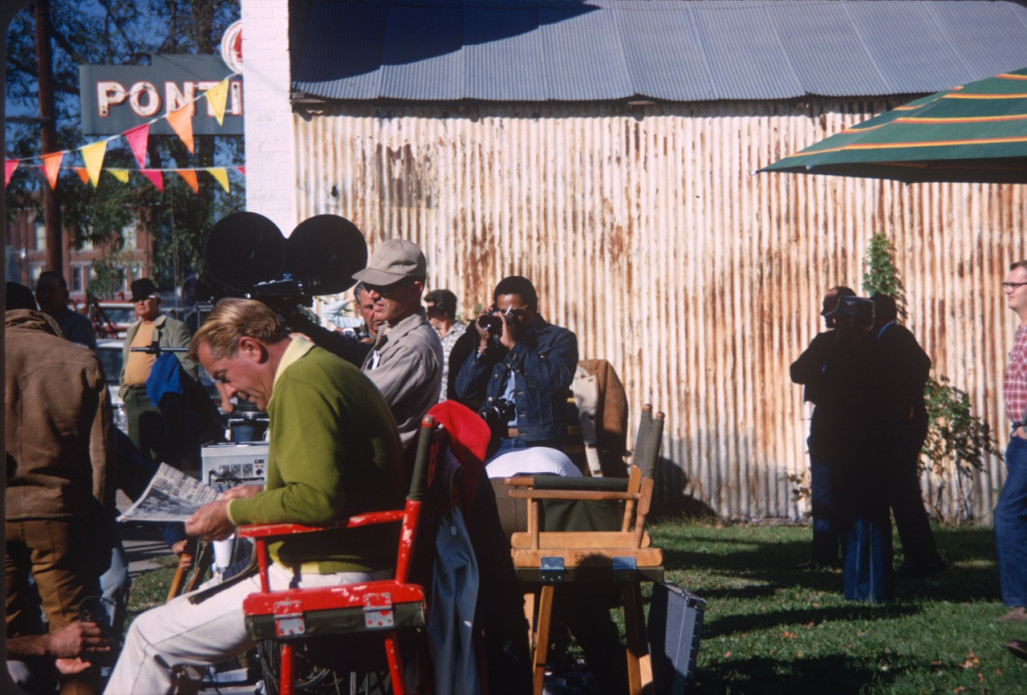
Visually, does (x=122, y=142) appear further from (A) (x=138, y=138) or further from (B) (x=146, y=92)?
(A) (x=138, y=138)

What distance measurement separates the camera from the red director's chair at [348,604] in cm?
330

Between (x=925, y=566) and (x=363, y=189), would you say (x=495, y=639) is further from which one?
(x=363, y=189)

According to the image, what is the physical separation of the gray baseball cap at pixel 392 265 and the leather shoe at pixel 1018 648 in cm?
353

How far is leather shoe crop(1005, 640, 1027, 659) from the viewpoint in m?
5.40

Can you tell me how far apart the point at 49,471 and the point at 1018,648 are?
15.4ft

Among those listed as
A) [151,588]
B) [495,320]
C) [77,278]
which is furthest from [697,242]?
[77,278]

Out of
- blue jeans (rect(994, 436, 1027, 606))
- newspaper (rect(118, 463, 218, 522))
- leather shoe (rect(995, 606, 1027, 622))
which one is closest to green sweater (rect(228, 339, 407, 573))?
newspaper (rect(118, 463, 218, 522))

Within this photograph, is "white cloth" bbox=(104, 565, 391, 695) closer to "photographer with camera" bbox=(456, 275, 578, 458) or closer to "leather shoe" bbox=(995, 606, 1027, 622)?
"photographer with camera" bbox=(456, 275, 578, 458)

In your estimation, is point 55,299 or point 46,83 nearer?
point 55,299

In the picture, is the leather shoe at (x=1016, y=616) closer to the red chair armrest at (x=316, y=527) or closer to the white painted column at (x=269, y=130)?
the red chair armrest at (x=316, y=527)

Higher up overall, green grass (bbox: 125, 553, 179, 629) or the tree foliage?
the tree foliage

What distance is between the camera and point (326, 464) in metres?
3.31

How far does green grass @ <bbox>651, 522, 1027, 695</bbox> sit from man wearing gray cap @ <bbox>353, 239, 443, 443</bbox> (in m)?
1.92

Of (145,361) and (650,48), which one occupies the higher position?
(650,48)
